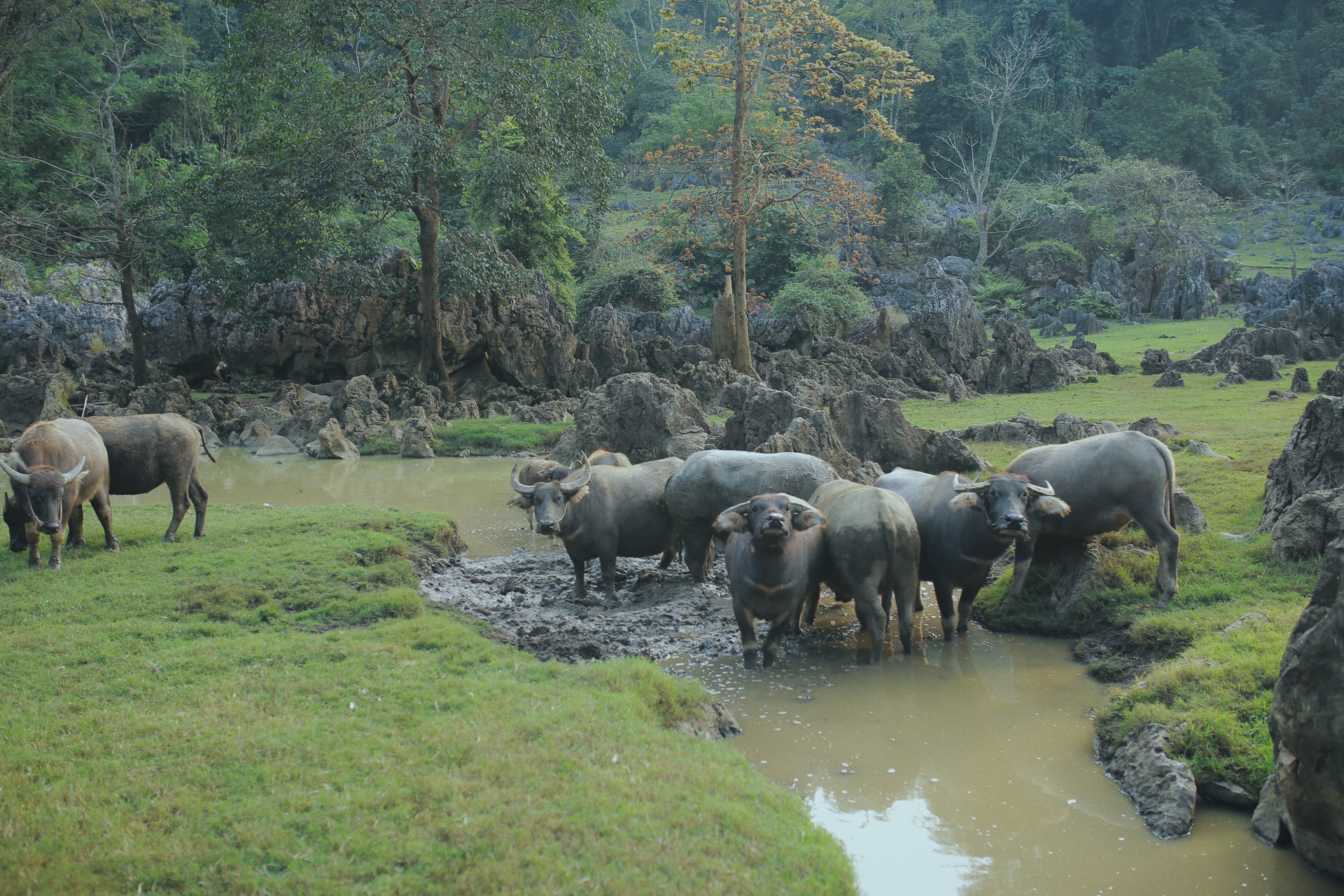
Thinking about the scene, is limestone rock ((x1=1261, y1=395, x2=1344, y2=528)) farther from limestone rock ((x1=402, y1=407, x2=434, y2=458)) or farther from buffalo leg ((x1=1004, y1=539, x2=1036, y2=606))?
limestone rock ((x1=402, y1=407, x2=434, y2=458))

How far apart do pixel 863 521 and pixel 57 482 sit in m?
7.54

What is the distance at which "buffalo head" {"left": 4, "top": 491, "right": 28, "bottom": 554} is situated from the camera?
925cm

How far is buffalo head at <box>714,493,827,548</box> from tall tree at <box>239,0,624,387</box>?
55.8 feet

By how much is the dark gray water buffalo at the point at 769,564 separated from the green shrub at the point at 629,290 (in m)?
31.5

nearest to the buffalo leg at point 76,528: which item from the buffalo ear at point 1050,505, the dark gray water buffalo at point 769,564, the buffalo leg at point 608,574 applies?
the buffalo leg at point 608,574

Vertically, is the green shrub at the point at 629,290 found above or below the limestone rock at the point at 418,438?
above

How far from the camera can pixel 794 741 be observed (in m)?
6.12

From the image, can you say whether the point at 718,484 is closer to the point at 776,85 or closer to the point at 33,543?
the point at 33,543

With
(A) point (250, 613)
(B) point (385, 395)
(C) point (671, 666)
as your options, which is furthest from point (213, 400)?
(C) point (671, 666)

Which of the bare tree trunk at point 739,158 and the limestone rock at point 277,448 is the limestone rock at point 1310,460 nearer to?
the bare tree trunk at point 739,158

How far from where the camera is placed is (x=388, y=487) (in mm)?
16688

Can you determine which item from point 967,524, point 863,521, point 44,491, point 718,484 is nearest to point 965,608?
point 967,524

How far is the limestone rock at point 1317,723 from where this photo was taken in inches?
157

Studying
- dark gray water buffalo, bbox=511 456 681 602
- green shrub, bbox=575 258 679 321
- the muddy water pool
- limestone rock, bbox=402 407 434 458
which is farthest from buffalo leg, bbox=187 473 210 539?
green shrub, bbox=575 258 679 321
